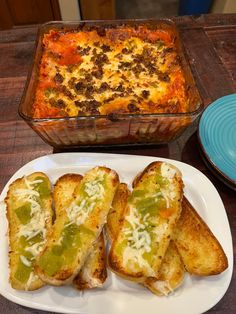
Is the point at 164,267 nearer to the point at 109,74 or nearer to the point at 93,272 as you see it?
the point at 93,272

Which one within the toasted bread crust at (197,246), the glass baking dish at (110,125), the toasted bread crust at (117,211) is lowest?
the toasted bread crust at (197,246)

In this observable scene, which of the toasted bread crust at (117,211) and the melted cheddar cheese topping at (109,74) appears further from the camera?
the melted cheddar cheese topping at (109,74)

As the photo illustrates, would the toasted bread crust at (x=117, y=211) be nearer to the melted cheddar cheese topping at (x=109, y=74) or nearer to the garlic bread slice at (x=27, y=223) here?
the garlic bread slice at (x=27, y=223)

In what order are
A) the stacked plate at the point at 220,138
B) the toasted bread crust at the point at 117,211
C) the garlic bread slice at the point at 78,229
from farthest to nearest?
the stacked plate at the point at 220,138 < the toasted bread crust at the point at 117,211 < the garlic bread slice at the point at 78,229

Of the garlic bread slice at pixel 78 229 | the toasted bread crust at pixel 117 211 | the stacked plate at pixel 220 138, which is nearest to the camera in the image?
the garlic bread slice at pixel 78 229

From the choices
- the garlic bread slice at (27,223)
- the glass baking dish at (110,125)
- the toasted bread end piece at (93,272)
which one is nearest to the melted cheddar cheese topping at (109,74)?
the glass baking dish at (110,125)

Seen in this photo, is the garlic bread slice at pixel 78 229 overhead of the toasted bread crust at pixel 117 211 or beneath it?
overhead

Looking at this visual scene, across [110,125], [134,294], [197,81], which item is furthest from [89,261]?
[197,81]

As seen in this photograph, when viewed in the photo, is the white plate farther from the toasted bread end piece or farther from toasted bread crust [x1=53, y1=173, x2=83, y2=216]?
toasted bread crust [x1=53, y1=173, x2=83, y2=216]
